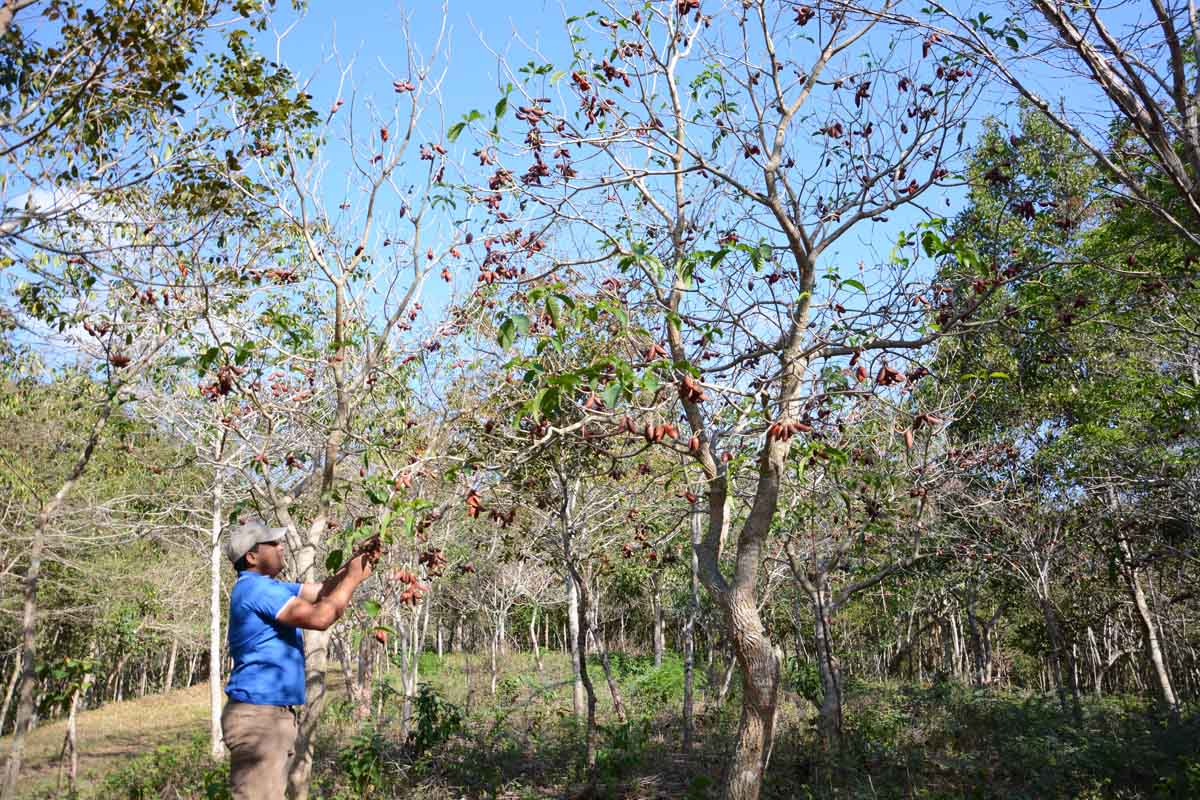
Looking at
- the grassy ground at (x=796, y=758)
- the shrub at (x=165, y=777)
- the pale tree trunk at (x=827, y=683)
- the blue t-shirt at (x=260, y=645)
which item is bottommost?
the shrub at (x=165, y=777)

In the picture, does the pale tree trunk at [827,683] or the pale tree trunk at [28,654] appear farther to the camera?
the pale tree trunk at [827,683]

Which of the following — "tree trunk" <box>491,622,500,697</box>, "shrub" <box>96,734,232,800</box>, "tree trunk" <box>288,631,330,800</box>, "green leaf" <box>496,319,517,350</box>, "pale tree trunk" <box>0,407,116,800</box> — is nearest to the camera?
"green leaf" <box>496,319,517,350</box>

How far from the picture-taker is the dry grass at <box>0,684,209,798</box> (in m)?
14.8

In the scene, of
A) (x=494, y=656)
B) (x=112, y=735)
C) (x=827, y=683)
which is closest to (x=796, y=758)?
(x=827, y=683)

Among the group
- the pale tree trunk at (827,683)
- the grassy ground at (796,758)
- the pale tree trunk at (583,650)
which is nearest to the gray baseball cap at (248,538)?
the grassy ground at (796,758)

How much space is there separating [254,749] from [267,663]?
310mm

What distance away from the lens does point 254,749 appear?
2986mm

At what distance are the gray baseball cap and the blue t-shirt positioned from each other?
11 centimetres

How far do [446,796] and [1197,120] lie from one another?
7429mm

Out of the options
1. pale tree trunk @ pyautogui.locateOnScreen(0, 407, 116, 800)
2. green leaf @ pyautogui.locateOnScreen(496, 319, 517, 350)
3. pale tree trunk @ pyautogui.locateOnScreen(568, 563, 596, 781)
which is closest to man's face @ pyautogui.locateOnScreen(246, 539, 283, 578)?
green leaf @ pyautogui.locateOnScreen(496, 319, 517, 350)

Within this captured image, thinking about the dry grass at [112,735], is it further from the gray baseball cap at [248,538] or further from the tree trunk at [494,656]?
the gray baseball cap at [248,538]

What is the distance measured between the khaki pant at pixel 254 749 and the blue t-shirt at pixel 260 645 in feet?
0.16

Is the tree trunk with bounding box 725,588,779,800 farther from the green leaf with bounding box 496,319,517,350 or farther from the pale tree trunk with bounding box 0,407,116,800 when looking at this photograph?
the pale tree trunk with bounding box 0,407,116,800

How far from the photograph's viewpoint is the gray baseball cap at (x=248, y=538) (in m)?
3.14
